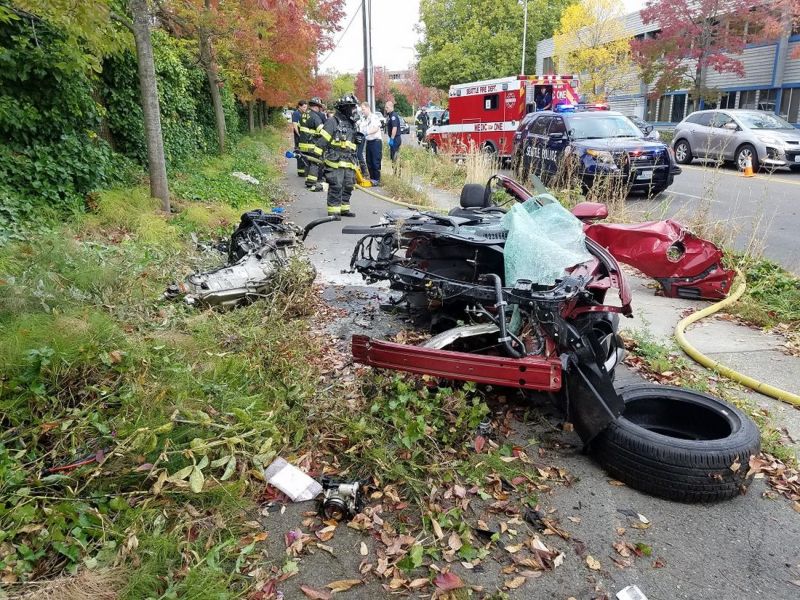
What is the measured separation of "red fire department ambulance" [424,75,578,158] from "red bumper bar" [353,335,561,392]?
15765 millimetres

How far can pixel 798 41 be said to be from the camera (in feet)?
89.0

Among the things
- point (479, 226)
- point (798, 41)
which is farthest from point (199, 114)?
point (798, 41)

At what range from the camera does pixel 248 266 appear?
5898mm

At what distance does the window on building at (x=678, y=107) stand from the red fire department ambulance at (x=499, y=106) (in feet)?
55.1

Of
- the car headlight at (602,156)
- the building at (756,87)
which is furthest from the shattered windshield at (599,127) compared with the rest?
the building at (756,87)

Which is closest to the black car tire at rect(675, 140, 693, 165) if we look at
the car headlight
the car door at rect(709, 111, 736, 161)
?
the car door at rect(709, 111, 736, 161)

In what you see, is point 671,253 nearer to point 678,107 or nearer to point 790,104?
point 790,104

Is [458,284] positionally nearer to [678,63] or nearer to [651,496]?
[651,496]

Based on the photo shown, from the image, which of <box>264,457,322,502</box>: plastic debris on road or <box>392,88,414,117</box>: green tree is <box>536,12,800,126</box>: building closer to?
<box>264,457,322,502</box>: plastic debris on road

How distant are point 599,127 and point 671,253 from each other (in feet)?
25.7

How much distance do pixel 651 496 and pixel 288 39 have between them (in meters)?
16.5

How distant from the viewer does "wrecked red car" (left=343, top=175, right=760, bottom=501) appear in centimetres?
322

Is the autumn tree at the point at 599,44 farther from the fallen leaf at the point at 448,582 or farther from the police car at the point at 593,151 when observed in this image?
the fallen leaf at the point at 448,582

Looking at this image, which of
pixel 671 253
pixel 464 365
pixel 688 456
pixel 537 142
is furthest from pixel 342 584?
pixel 537 142
